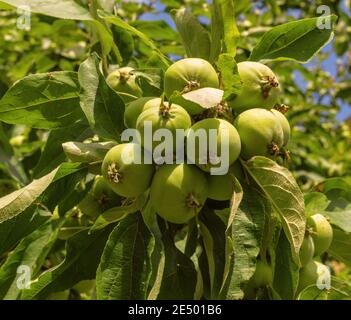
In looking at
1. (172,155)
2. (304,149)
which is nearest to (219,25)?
(172,155)

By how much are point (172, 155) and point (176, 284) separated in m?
0.46

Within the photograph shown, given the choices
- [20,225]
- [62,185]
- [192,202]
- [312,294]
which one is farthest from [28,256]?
[312,294]

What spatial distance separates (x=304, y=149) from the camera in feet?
13.0

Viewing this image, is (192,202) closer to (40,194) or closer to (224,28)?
(40,194)

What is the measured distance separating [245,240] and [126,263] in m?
0.35

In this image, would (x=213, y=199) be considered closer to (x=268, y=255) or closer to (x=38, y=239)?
(x=268, y=255)

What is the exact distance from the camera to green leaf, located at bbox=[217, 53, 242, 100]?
148 centimetres

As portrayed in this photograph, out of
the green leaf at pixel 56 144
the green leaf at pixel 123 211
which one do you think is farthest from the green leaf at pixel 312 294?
the green leaf at pixel 56 144

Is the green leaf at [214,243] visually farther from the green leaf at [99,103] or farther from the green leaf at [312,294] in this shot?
the green leaf at [99,103]

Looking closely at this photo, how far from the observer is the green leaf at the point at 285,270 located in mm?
1619

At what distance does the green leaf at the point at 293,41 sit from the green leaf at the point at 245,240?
1.68 ft

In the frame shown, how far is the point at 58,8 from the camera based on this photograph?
5.58 ft

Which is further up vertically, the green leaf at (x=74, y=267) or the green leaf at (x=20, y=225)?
the green leaf at (x=20, y=225)

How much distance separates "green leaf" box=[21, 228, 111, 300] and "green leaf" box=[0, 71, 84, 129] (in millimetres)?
382
